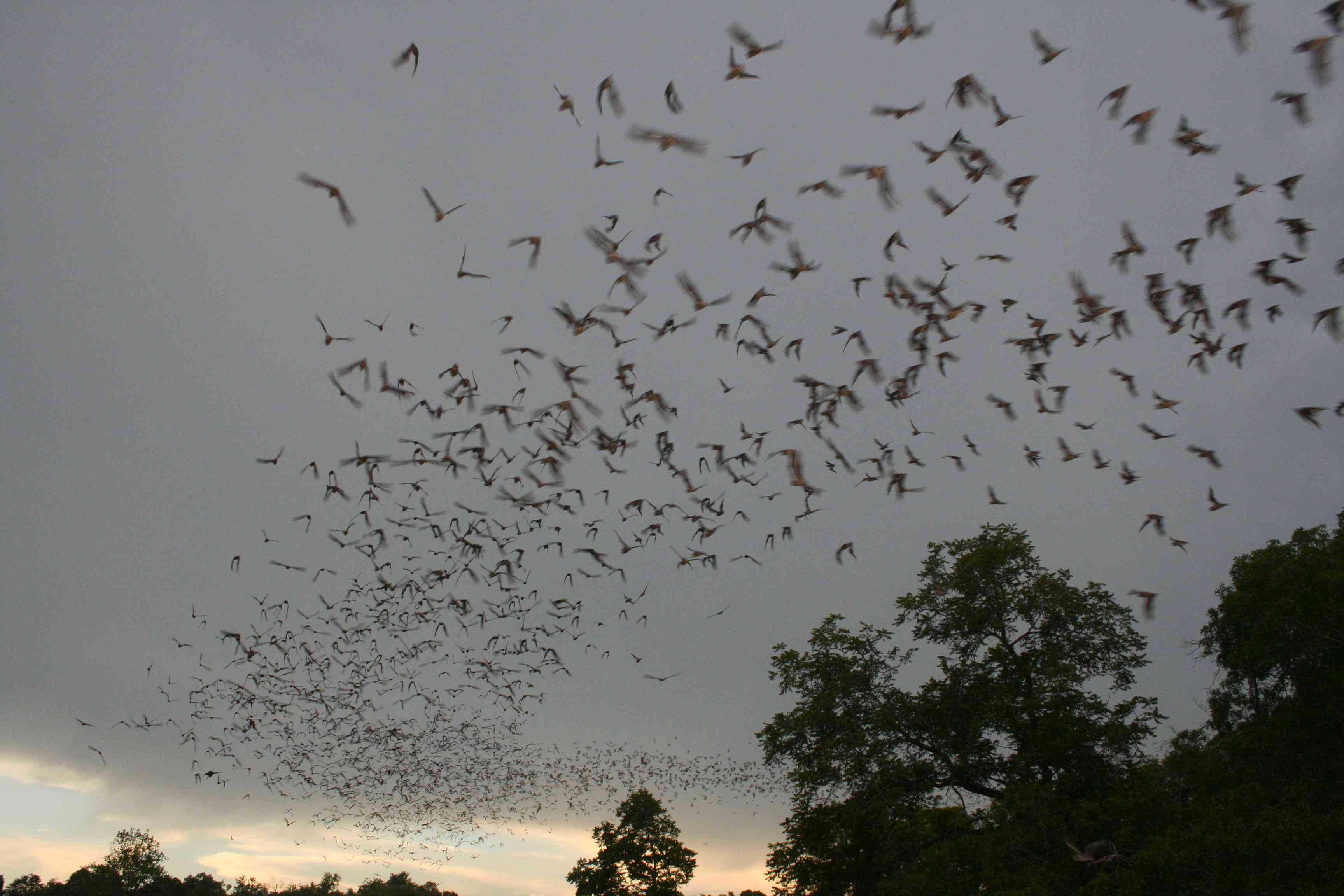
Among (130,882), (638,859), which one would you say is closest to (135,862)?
(130,882)

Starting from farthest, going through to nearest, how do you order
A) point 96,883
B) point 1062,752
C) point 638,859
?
point 96,883, point 638,859, point 1062,752

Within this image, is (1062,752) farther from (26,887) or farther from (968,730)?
(26,887)

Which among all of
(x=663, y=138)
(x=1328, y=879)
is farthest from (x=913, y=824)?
(x=663, y=138)

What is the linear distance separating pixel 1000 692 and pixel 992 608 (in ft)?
10.8

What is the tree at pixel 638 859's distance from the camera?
207 ft

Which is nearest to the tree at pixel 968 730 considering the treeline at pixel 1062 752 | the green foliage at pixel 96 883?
the treeline at pixel 1062 752

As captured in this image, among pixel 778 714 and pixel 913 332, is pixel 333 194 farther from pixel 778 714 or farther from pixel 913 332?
pixel 778 714

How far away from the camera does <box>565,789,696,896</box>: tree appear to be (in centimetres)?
6319

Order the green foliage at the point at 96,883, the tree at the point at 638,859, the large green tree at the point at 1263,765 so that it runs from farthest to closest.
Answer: the green foliage at the point at 96,883 → the tree at the point at 638,859 → the large green tree at the point at 1263,765

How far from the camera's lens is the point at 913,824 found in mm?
26266

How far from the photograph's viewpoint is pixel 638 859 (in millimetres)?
63812

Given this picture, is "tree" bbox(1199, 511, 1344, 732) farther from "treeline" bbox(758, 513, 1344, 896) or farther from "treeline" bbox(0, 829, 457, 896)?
"treeline" bbox(0, 829, 457, 896)

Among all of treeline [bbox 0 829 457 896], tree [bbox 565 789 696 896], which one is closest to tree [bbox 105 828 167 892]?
treeline [bbox 0 829 457 896]

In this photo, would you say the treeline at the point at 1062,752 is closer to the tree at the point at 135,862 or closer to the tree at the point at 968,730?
the tree at the point at 968,730
